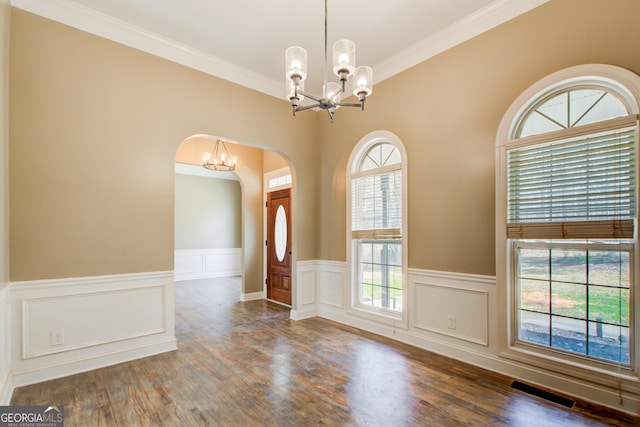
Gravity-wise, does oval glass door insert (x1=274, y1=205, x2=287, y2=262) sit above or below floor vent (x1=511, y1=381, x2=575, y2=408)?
above

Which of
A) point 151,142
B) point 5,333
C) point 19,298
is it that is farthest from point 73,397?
point 151,142

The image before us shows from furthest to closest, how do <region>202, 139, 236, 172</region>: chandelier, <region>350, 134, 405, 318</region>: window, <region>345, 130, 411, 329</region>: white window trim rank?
1. <region>202, 139, 236, 172</region>: chandelier
2. <region>350, 134, 405, 318</region>: window
3. <region>345, 130, 411, 329</region>: white window trim

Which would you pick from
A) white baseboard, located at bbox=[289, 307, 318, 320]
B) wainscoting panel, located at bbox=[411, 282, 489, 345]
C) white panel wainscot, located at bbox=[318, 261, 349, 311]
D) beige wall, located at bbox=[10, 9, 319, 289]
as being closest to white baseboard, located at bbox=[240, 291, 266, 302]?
white baseboard, located at bbox=[289, 307, 318, 320]

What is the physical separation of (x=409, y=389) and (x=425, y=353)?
869mm

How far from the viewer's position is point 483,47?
3.12 m

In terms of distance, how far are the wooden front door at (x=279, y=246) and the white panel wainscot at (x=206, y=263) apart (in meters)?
3.38

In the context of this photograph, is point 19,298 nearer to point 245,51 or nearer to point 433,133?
point 245,51

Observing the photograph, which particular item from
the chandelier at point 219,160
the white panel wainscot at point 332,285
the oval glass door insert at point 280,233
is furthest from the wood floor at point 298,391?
the chandelier at point 219,160

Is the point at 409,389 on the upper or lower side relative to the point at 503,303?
lower

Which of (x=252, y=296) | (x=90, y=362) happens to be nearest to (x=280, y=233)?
(x=252, y=296)

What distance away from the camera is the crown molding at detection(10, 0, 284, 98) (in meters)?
2.89

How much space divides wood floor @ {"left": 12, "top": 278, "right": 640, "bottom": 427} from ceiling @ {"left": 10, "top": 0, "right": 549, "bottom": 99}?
3.46 m

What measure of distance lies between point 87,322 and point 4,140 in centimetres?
182

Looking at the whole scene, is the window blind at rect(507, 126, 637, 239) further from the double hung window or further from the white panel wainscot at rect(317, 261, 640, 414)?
the white panel wainscot at rect(317, 261, 640, 414)
